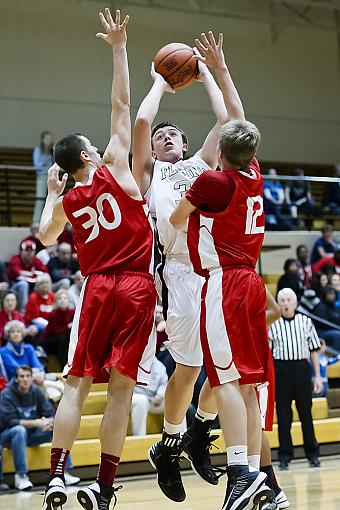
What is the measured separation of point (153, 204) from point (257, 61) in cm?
1560

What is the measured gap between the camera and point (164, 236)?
215 inches

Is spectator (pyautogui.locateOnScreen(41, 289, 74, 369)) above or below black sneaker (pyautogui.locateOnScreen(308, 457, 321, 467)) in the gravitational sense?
above

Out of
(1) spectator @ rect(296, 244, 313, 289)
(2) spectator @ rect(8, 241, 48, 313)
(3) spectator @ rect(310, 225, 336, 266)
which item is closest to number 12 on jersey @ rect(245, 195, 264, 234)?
(2) spectator @ rect(8, 241, 48, 313)

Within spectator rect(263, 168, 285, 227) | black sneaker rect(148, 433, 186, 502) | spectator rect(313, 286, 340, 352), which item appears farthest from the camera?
spectator rect(263, 168, 285, 227)

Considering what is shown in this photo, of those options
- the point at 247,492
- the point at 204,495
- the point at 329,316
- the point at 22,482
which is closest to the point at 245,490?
the point at 247,492

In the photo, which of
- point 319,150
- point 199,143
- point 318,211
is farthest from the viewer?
point 319,150

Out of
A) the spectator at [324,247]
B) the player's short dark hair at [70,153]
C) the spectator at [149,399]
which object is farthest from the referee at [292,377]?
the spectator at [324,247]

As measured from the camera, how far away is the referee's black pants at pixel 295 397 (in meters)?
9.85

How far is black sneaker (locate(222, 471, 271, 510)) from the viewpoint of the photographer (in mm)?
4523

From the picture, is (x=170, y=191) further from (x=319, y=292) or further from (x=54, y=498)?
(x=319, y=292)

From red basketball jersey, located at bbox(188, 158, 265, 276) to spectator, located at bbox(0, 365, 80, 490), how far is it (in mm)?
4690

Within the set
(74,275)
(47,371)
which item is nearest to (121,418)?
(47,371)

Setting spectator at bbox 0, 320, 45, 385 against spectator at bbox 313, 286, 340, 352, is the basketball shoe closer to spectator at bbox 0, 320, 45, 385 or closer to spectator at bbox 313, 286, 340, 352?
spectator at bbox 0, 320, 45, 385

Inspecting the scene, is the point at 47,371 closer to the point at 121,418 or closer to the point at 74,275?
the point at 74,275
